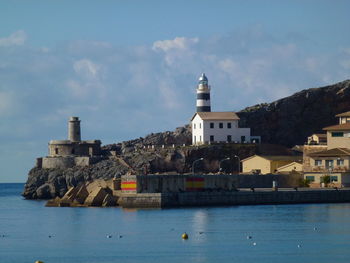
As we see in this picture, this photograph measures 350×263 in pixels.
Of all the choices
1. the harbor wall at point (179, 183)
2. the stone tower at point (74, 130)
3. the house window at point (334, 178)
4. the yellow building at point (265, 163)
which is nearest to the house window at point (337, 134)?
the yellow building at point (265, 163)

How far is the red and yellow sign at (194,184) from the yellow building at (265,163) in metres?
15.3

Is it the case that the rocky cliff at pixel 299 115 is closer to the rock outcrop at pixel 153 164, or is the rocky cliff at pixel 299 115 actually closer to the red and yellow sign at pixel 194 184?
the rock outcrop at pixel 153 164

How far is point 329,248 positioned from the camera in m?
67.8

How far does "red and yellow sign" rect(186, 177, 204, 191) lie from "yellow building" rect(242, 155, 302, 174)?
50.2 feet

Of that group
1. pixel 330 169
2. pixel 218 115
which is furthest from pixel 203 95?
pixel 330 169

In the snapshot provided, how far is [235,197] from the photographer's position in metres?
102

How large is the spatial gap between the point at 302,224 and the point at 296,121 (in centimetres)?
5381

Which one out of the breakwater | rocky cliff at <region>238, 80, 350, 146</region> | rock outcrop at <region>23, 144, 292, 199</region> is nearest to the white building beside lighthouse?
rock outcrop at <region>23, 144, 292, 199</region>

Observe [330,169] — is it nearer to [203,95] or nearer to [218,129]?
[218,129]

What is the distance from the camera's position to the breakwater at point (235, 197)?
98.9 metres

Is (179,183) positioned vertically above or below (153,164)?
below

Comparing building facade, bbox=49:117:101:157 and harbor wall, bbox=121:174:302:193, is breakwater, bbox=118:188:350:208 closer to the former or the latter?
harbor wall, bbox=121:174:302:193

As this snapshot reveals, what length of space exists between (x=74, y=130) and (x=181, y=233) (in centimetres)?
→ 6331

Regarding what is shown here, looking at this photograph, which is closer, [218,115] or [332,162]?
[332,162]
